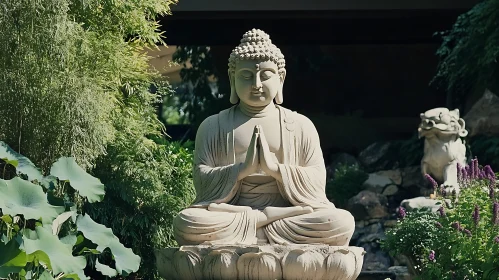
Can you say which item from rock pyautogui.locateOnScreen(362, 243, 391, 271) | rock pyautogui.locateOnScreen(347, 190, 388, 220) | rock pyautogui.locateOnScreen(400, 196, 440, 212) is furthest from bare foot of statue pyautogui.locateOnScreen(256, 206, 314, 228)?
rock pyautogui.locateOnScreen(347, 190, 388, 220)

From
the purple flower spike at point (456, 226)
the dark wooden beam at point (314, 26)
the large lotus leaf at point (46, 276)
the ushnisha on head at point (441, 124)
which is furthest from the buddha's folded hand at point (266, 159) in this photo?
the dark wooden beam at point (314, 26)

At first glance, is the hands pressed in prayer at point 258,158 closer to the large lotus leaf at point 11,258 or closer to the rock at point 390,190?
the large lotus leaf at point 11,258

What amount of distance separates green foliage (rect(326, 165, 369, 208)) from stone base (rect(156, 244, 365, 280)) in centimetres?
576

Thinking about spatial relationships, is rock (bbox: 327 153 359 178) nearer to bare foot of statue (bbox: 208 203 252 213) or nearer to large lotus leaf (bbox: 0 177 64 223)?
bare foot of statue (bbox: 208 203 252 213)

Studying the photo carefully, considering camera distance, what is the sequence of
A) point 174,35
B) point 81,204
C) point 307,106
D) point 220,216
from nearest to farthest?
1. point 220,216
2. point 81,204
3. point 174,35
4. point 307,106

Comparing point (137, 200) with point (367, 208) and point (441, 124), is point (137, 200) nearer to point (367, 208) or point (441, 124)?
point (441, 124)

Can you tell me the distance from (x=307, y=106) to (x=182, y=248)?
8428mm

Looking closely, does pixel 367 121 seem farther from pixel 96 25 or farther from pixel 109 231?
pixel 109 231

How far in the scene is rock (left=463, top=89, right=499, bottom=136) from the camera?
12859 millimetres

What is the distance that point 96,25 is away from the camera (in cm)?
966

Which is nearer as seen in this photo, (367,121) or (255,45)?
(255,45)

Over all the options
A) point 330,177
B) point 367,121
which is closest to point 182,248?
point 330,177

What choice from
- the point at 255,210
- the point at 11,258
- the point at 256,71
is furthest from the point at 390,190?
the point at 11,258

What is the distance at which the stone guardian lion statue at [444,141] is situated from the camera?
35.6 feet
